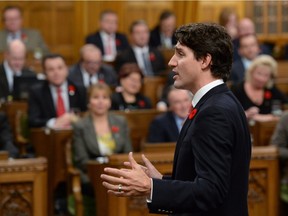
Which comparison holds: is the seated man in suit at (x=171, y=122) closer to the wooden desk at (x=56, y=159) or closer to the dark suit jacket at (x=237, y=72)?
the wooden desk at (x=56, y=159)

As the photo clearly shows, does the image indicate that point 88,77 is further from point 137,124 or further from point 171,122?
point 171,122

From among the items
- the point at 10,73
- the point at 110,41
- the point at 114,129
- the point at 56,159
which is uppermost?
the point at 110,41

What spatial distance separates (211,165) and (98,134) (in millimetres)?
3219

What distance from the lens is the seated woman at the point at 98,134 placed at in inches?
211

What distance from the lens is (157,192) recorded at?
2.40m

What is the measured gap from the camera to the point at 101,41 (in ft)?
30.3

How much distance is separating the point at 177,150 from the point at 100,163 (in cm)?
→ 235

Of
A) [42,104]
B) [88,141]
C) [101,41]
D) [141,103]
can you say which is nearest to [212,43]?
[88,141]

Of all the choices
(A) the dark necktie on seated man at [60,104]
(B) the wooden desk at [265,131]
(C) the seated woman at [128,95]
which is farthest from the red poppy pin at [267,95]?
(A) the dark necktie on seated man at [60,104]

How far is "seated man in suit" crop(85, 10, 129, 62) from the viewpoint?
921 cm

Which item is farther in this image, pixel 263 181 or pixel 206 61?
pixel 263 181

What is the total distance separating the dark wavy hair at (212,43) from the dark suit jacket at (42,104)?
13.0 feet

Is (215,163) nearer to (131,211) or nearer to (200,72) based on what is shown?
(200,72)

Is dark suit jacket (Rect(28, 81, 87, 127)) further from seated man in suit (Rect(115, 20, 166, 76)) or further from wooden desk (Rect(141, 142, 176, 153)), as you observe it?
seated man in suit (Rect(115, 20, 166, 76))
